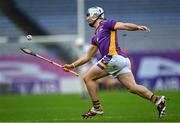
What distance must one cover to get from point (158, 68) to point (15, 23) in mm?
6670

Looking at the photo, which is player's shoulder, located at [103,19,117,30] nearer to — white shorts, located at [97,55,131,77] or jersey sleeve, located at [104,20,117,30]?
→ jersey sleeve, located at [104,20,117,30]

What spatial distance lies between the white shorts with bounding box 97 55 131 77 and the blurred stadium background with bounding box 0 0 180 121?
1235 centimetres

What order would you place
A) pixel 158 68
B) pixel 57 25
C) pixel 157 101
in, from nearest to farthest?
pixel 157 101
pixel 158 68
pixel 57 25

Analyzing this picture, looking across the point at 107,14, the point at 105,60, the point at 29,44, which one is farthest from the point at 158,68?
the point at 105,60

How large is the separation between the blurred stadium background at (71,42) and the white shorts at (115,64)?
12.3 m

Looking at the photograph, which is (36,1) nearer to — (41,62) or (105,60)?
(41,62)

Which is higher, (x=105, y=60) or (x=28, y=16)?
(x=105, y=60)

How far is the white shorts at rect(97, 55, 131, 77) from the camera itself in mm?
12852

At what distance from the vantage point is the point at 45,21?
97.6 feet

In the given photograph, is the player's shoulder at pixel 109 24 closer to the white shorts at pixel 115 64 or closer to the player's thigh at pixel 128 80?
the white shorts at pixel 115 64

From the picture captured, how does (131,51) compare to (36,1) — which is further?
(36,1)

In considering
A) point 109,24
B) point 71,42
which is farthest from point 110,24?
point 71,42

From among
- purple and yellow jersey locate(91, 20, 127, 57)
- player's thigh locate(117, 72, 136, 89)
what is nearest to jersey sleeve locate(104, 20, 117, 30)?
purple and yellow jersey locate(91, 20, 127, 57)

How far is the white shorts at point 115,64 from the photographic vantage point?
12852 mm
